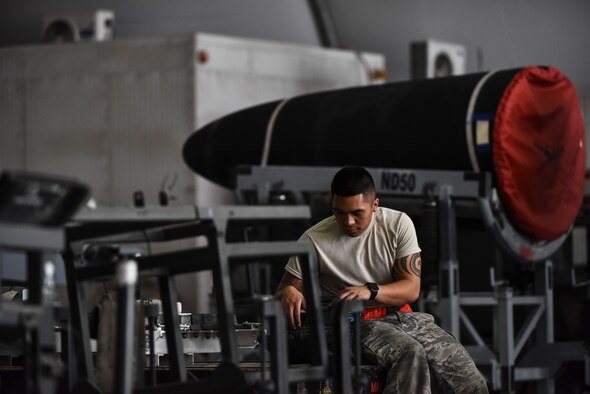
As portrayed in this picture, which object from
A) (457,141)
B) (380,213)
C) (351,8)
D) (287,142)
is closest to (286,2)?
(351,8)

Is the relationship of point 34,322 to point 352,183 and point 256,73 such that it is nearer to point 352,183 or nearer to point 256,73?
point 352,183

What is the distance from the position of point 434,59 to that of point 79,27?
3826 millimetres

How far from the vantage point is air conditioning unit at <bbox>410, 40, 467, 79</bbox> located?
13875 millimetres

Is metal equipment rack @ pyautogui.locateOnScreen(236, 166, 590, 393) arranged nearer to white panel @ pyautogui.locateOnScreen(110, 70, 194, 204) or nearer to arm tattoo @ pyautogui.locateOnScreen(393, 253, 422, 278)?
arm tattoo @ pyautogui.locateOnScreen(393, 253, 422, 278)

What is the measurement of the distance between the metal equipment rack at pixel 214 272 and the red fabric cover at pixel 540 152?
4.35m

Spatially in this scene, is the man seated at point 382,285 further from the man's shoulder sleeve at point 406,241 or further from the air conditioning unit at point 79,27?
the air conditioning unit at point 79,27

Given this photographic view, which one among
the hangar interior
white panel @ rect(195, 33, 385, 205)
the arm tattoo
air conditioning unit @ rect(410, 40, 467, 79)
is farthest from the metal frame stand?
air conditioning unit @ rect(410, 40, 467, 79)

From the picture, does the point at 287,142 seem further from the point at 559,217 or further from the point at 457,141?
the point at 559,217

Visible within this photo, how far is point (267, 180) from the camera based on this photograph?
9086mm

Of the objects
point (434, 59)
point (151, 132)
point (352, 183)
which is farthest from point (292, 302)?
point (434, 59)

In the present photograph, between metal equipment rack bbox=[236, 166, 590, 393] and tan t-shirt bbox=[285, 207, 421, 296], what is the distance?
2895mm

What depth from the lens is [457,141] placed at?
9086 mm

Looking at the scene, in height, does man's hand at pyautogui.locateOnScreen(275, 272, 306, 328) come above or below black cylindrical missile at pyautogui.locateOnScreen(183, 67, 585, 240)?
below

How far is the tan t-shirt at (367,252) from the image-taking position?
5.48 metres
